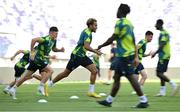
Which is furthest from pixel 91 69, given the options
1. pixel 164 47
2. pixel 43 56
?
pixel 164 47

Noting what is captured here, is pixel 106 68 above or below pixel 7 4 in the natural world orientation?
below

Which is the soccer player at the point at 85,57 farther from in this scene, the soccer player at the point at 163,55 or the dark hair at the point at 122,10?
the dark hair at the point at 122,10

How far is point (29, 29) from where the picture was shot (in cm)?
4294

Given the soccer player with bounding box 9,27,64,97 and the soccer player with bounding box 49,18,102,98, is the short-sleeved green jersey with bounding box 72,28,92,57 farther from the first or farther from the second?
the soccer player with bounding box 9,27,64,97

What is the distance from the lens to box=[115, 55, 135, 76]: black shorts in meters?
13.9

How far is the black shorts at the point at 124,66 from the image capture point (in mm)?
13875

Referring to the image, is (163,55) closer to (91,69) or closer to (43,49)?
(91,69)

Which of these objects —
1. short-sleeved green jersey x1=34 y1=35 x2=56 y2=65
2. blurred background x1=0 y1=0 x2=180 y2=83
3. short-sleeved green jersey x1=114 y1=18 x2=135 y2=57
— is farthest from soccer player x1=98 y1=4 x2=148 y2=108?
blurred background x1=0 y1=0 x2=180 y2=83

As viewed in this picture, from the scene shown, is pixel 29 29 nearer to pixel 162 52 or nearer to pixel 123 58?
pixel 162 52

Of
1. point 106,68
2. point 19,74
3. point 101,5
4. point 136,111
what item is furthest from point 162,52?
point 101,5

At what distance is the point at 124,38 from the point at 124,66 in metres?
0.58

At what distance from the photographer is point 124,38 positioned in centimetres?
1406

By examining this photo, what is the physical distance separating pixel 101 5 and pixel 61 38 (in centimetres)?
468

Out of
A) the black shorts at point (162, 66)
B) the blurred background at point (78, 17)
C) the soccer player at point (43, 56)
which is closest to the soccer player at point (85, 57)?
the soccer player at point (43, 56)
